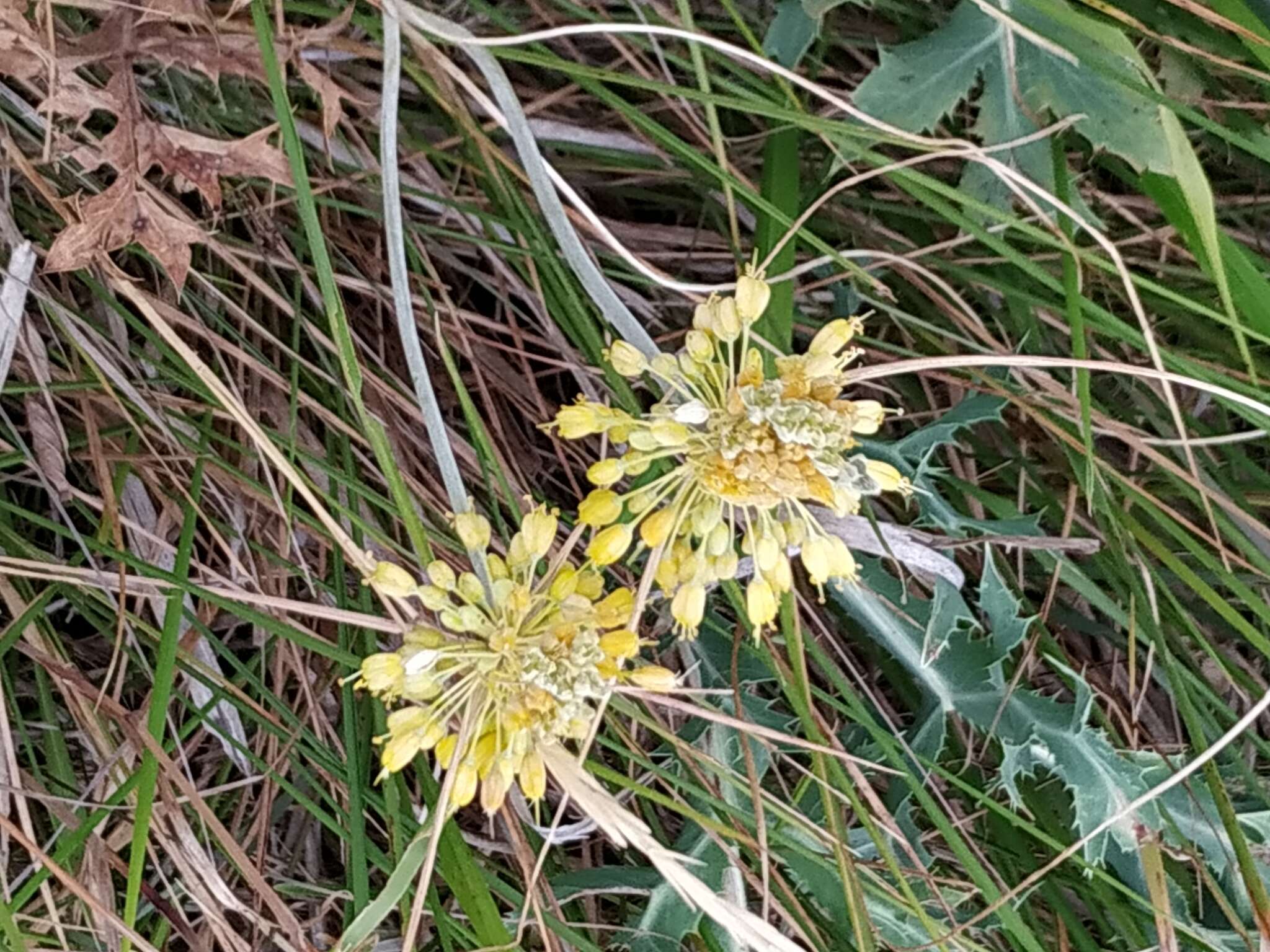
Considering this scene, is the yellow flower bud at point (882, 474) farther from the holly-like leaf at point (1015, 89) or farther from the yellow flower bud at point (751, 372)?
the holly-like leaf at point (1015, 89)

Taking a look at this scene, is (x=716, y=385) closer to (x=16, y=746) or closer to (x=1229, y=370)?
(x=1229, y=370)

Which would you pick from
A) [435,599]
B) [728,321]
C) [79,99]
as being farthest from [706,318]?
[79,99]

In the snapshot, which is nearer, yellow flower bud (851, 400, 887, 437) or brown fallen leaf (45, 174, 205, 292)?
yellow flower bud (851, 400, 887, 437)

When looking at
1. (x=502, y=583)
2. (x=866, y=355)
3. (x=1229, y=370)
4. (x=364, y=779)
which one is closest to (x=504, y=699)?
(x=502, y=583)

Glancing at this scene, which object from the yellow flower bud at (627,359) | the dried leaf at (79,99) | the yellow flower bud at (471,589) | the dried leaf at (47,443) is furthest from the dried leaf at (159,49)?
the yellow flower bud at (471,589)

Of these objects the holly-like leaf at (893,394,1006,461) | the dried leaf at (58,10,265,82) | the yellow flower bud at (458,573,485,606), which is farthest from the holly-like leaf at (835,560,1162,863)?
the dried leaf at (58,10,265,82)

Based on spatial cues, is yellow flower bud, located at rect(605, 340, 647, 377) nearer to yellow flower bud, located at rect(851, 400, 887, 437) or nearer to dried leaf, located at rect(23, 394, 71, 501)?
yellow flower bud, located at rect(851, 400, 887, 437)

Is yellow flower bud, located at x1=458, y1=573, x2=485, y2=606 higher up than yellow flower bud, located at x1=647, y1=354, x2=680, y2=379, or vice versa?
yellow flower bud, located at x1=647, y1=354, x2=680, y2=379
